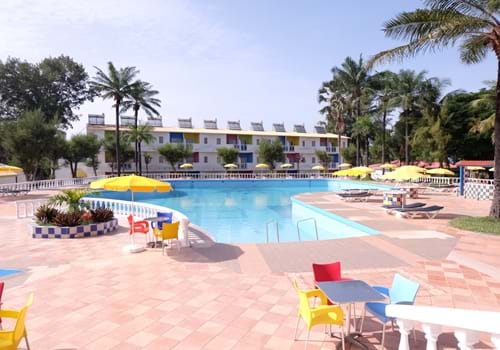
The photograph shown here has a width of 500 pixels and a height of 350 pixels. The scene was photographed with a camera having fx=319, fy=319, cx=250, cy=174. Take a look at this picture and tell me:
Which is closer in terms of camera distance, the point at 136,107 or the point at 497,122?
the point at 497,122

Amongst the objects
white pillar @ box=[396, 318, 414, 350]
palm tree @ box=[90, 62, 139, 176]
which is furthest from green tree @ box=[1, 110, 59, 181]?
white pillar @ box=[396, 318, 414, 350]

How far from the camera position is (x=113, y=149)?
4106cm

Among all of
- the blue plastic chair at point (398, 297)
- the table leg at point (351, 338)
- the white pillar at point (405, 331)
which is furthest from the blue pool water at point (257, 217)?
the white pillar at point (405, 331)

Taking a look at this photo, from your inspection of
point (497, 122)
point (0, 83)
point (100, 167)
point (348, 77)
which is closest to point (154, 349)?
point (497, 122)

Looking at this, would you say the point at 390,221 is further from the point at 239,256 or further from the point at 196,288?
the point at 196,288

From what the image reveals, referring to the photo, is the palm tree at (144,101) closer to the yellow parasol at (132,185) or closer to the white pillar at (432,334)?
the yellow parasol at (132,185)

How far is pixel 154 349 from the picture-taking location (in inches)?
156

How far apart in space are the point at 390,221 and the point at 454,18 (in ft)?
24.8

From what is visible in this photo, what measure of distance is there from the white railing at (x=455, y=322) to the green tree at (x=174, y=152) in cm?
4133

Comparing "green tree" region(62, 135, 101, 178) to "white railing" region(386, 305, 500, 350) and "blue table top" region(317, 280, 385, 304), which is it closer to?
"blue table top" region(317, 280, 385, 304)

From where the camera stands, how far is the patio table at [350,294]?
11.9 ft

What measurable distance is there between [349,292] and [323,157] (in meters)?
47.1

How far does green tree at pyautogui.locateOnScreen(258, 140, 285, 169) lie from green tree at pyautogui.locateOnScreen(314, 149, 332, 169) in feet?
22.7

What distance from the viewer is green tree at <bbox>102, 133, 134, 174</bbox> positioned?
134 ft
